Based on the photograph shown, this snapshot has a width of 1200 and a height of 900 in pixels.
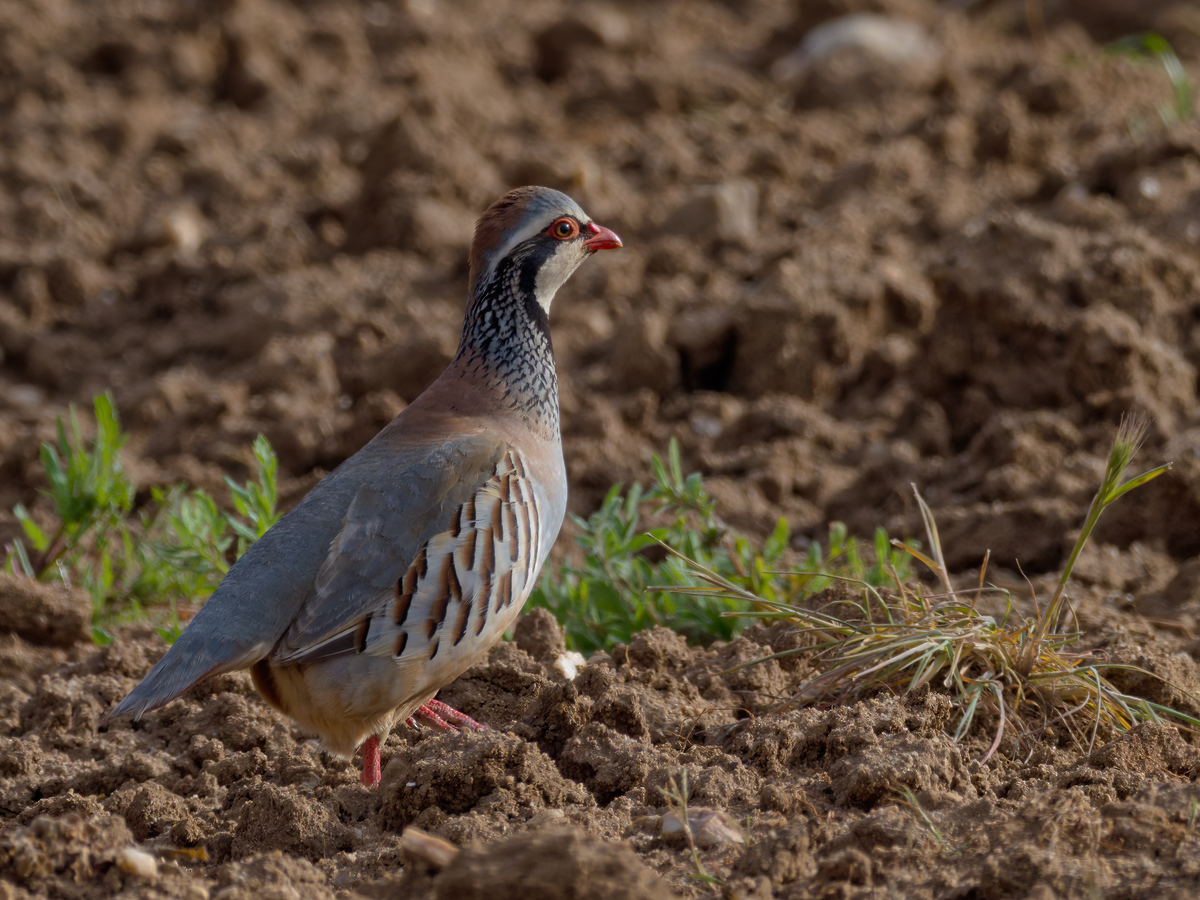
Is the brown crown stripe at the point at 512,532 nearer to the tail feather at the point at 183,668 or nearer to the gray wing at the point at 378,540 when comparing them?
the gray wing at the point at 378,540

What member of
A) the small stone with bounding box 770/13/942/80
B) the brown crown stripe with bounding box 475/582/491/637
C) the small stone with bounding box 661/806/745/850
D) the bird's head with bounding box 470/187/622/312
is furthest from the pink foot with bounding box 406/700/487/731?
the small stone with bounding box 770/13/942/80

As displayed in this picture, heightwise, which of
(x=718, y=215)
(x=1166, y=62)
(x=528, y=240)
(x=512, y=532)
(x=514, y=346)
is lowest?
(x=512, y=532)

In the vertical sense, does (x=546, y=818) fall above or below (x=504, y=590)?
below

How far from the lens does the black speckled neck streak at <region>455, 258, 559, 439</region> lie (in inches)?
180

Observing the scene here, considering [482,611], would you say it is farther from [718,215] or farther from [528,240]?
[718,215]

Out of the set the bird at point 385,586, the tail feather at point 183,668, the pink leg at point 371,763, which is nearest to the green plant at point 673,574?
the bird at point 385,586

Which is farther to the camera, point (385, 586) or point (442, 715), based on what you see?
point (442, 715)

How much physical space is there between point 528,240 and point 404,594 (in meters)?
1.41

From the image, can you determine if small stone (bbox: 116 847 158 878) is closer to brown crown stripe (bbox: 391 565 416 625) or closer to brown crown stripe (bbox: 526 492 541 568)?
brown crown stripe (bbox: 391 565 416 625)

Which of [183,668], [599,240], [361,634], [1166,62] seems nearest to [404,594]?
[361,634]

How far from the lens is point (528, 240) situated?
15.6 ft

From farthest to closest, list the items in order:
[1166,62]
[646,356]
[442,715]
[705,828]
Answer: [1166,62] → [646,356] → [442,715] → [705,828]

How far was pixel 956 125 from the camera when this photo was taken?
8055 millimetres

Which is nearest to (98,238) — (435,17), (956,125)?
(435,17)
